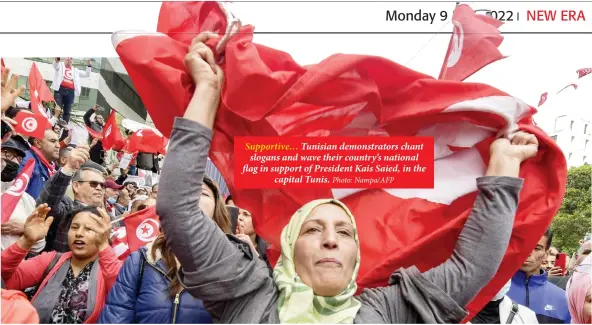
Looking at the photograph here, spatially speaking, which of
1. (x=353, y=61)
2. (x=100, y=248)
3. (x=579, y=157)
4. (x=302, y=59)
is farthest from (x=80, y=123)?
(x=579, y=157)

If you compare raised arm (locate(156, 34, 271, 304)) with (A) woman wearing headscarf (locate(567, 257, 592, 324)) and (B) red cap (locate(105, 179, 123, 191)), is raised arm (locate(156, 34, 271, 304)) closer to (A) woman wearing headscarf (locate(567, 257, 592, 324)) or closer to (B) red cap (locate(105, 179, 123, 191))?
(B) red cap (locate(105, 179, 123, 191))

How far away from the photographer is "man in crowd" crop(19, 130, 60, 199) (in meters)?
2.17

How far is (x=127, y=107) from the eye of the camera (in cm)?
215

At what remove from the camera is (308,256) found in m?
1.82

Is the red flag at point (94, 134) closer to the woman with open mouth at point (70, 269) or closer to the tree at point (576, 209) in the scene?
the woman with open mouth at point (70, 269)

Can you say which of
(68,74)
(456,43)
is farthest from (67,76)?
(456,43)

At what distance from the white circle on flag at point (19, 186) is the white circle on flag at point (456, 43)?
1.60 m

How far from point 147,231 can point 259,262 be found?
58 cm

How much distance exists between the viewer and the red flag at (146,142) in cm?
215

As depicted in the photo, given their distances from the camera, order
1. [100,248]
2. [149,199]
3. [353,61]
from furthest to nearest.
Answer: [149,199] < [100,248] < [353,61]

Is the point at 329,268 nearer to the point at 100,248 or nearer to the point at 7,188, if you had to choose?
the point at 100,248

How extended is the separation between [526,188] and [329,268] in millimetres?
767

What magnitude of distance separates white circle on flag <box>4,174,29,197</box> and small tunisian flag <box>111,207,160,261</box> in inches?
13.9

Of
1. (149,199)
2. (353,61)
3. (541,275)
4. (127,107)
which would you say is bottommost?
(541,275)
